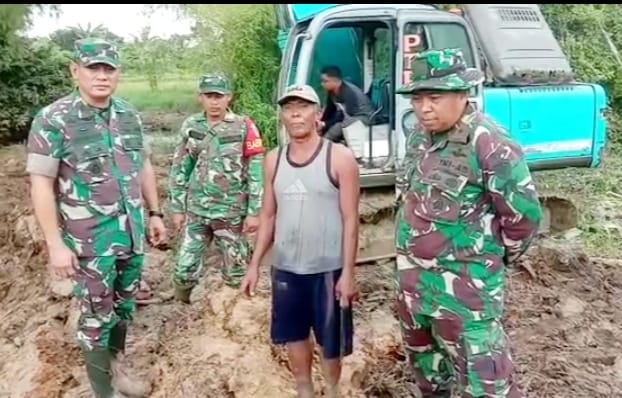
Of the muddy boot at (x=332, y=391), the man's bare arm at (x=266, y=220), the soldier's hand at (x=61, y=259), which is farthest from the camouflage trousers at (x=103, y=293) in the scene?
the muddy boot at (x=332, y=391)

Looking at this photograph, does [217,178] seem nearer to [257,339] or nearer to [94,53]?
[257,339]

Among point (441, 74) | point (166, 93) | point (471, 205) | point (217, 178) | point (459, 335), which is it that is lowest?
point (166, 93)

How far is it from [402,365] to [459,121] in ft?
6.13

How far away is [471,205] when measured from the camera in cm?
265

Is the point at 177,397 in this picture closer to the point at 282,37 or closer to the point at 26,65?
the point at 282,37

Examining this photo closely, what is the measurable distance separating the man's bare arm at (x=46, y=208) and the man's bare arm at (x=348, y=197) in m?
1.12

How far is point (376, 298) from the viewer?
196 inches

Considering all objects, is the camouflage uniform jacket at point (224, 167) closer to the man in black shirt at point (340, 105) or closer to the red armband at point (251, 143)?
the red armband at point (251, 143)

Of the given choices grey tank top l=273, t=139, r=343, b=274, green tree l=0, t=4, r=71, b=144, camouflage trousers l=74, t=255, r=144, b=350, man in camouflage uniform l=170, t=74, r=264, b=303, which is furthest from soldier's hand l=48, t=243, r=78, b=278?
green tree l=0, t=4, r=71, b=144

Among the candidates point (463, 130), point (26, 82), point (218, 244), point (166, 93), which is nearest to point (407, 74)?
point (218, 244)

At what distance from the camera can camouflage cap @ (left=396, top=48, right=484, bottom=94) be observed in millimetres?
2623

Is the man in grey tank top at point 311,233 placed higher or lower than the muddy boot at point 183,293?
higher

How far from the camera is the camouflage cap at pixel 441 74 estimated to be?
2623 mm

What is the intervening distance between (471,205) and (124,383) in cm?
188
